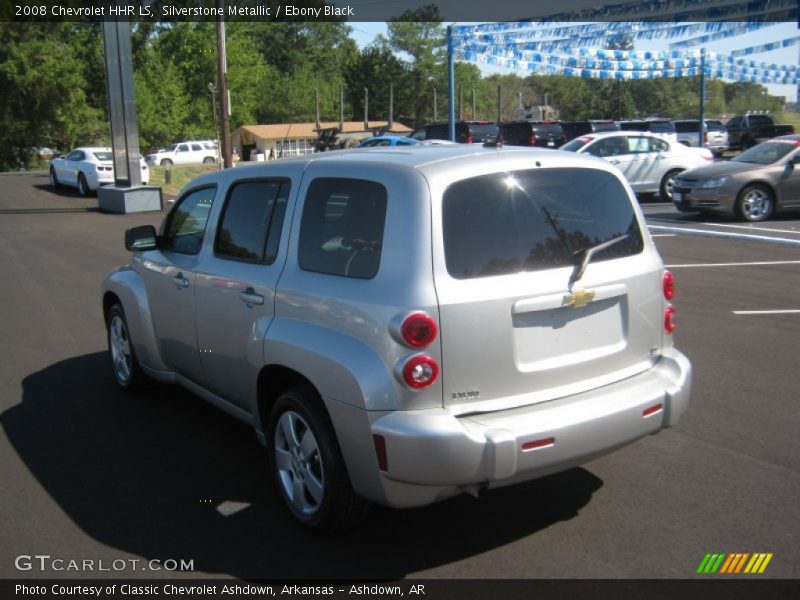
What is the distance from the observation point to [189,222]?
5441 millimetres

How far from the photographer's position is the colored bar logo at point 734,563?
351cm

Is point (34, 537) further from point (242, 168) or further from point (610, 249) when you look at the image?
point (610, 249)

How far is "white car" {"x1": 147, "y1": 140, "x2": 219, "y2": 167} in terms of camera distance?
52312mm

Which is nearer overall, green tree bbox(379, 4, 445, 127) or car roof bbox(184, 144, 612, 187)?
car roof bbox(184, 144, 612, 187)

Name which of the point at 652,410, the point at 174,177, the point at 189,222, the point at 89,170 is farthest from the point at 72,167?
the point at 652,410

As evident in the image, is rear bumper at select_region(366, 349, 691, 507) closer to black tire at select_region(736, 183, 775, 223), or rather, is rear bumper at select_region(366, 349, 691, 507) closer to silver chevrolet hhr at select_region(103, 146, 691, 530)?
silver chevrolet hhr at select_region(103, 146, 691, 530)

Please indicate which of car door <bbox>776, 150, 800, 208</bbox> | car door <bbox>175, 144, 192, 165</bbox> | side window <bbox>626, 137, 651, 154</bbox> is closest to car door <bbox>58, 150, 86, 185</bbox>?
side window <bbox>626, 137, 651, 154</bbox>

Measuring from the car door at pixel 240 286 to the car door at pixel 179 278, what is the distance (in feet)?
0.54

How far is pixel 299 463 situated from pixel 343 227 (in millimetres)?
1180

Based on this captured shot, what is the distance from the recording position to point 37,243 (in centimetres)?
1562

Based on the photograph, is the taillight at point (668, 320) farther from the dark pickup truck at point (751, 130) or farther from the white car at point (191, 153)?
the white car at point (191, 153)

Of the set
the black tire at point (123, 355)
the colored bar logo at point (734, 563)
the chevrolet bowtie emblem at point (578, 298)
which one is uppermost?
the chevrolet bowtie emblem at point (578, 298)

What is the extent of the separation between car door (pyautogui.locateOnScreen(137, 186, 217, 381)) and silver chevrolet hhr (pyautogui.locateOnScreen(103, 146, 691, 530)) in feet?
1.78

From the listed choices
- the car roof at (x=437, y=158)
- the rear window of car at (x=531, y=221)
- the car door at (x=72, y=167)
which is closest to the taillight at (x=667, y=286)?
the rear window of car at (x=531, y=221)
